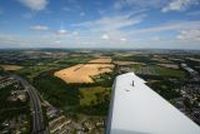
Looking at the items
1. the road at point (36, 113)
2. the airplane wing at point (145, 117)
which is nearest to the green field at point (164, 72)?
the road at point (36, 113)

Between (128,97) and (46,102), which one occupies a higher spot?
(128,97)

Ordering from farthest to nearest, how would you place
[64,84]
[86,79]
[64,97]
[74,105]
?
[86,79] < [64,84] < [64,97] < [74,105]

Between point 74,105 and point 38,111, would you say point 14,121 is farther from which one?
Answer: point 74,105

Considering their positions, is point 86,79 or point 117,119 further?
point 86,79

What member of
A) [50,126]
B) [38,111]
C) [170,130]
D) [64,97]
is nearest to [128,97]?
[170,130]

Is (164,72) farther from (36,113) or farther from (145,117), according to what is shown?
(145,117)

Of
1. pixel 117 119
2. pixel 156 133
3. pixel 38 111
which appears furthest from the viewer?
pixel 38 111

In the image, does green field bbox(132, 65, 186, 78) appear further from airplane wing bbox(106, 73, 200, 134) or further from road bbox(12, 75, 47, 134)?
airplane wing bbox(106, 73, 200, 134)

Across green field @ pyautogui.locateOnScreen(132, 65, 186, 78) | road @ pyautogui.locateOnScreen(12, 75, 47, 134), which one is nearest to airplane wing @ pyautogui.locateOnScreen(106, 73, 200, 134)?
road @ pyautogui.locateOnScreen(12, 75, 47, 134)

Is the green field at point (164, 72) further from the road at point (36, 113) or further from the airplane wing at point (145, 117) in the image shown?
the airplane wing at point (145, 117)

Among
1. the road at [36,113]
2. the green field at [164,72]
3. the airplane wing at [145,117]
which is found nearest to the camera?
the airplane wing at [145,117]
